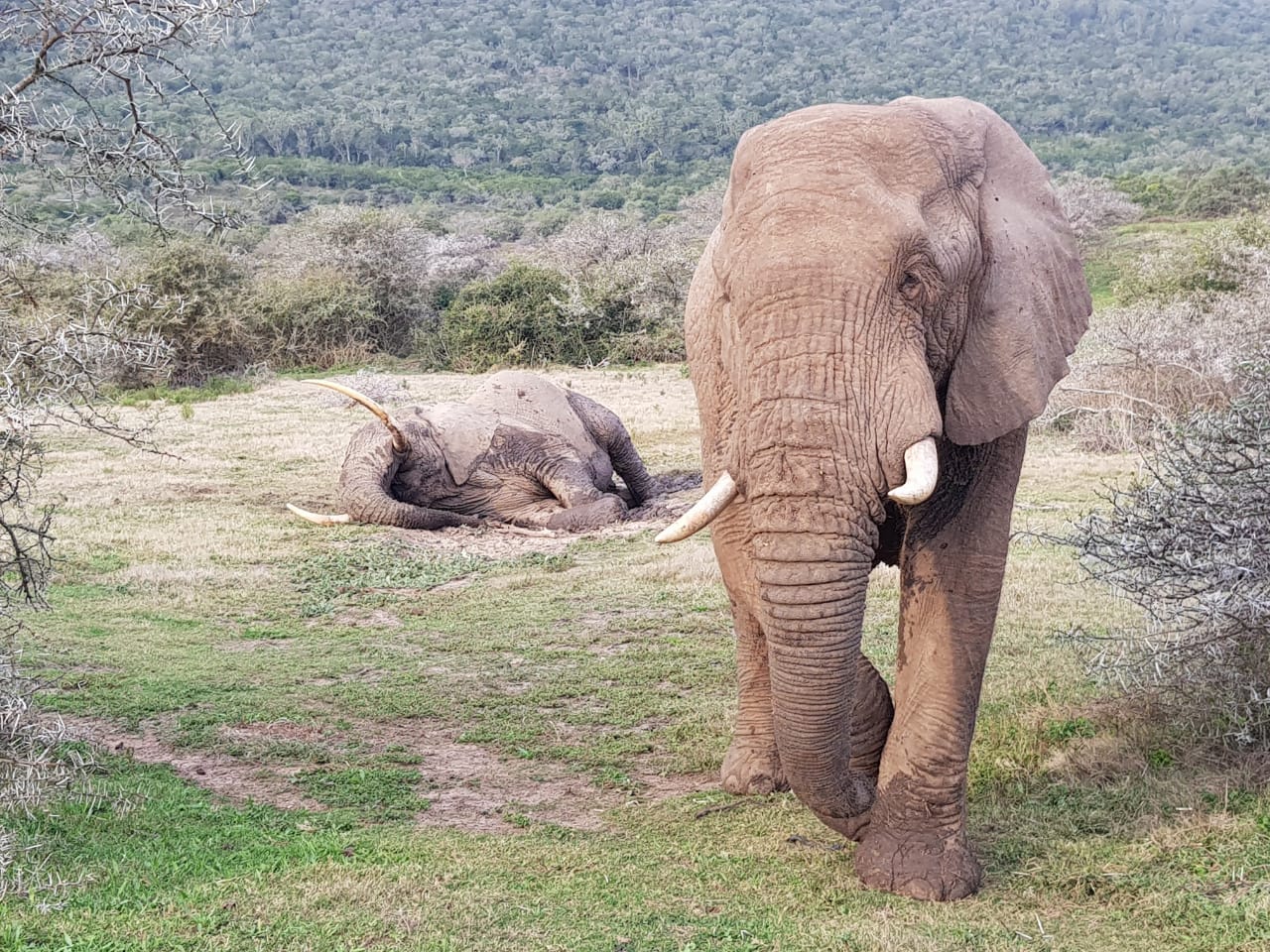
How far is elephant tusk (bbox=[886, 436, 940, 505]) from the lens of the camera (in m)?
3.91

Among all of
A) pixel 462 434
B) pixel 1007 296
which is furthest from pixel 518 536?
pixel 1007 296

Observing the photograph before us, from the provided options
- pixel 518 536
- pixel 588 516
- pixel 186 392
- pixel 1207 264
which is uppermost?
pixel 1207 264

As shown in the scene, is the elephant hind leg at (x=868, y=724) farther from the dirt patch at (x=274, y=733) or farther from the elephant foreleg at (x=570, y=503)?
the elephant foreleg at (x=570, y=503)

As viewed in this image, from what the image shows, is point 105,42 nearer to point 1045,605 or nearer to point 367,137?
point 1045,605

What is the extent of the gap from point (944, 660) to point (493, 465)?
8716 mm

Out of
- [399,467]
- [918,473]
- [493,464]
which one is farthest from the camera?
A: [493,464]

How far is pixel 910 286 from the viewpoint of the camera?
423 centimetres

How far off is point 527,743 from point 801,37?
13968 cm

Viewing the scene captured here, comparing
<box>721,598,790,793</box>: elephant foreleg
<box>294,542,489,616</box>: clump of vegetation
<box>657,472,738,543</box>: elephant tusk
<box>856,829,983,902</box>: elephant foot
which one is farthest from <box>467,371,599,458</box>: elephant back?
<box>657,472,738,543</box>: elephant tusk

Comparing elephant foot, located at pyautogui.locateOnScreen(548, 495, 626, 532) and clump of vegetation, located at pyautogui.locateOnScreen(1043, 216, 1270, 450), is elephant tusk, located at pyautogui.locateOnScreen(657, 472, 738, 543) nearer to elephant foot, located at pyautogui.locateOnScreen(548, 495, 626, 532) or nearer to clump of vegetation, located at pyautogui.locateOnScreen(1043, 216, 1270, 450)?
elephant foot, located at pyautogui.locateOnScreen(548, 495, 626, 532)

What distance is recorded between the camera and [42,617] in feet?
29.1

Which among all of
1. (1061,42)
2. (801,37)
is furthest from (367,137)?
(1061,42)

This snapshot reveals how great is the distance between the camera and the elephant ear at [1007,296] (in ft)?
14.9

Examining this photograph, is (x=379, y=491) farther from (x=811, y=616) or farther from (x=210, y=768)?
(x=811, y=616)
